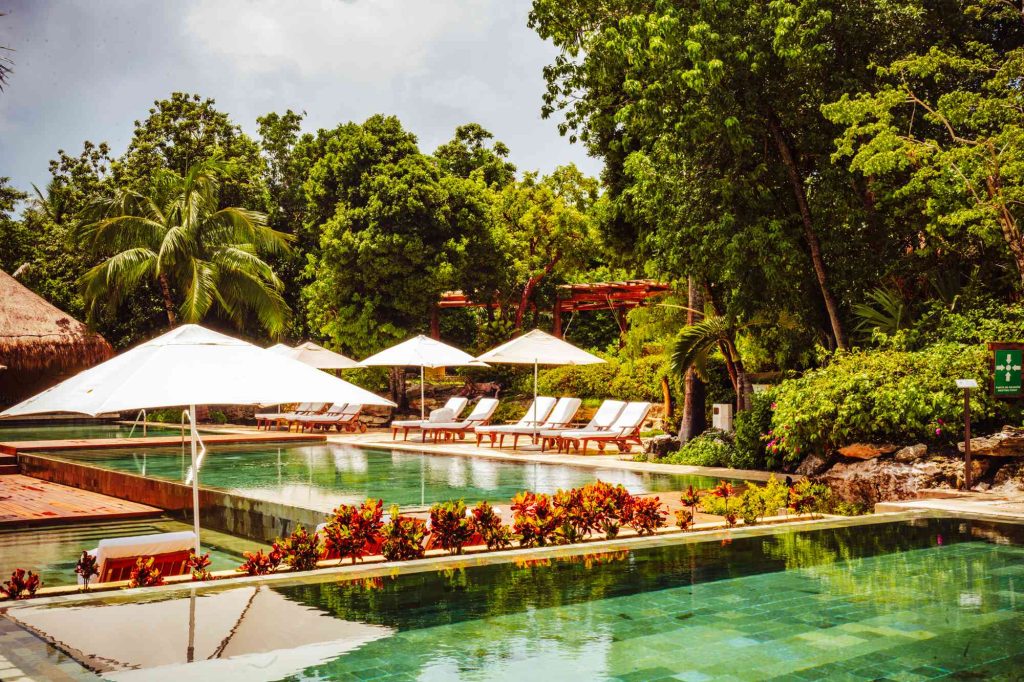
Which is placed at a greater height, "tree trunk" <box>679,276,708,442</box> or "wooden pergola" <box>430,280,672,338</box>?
"wooden pergola" <box>430,280,672,338</box>

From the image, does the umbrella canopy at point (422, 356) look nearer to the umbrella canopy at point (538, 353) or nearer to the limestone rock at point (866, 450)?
the umbrella canopy at point (538, 353)

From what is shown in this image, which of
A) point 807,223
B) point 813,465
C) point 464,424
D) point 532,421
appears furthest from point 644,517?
point 464,424

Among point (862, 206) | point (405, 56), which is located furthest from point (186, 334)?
point (405, 56)

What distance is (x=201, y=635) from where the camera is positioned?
5.67m

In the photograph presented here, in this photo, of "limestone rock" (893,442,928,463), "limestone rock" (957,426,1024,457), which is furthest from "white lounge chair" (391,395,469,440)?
"limestone rock" (957,426,1024,457)

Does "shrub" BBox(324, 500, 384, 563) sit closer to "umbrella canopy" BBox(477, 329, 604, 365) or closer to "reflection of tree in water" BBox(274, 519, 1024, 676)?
"reflection of tree in water" BBox(274, 519, 1024, 676)

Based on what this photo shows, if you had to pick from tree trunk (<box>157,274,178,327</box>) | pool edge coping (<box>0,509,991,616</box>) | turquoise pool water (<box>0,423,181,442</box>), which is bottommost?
pool edge coping (<box>0,509,991,616</box>)

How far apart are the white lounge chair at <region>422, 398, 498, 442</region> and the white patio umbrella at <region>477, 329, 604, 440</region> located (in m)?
2.03

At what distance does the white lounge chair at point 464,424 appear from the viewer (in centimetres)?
2084

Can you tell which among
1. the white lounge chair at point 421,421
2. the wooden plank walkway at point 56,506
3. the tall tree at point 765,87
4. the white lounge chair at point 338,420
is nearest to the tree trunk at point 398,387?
the white lounge chair at point 338,420

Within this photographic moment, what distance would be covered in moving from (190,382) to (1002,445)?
30.4 ft

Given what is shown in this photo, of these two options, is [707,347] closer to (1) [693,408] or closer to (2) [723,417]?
(2) [723,417]

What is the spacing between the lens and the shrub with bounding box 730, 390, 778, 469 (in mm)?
13961

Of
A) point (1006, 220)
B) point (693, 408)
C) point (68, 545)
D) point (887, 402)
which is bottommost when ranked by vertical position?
point (68, 545)
